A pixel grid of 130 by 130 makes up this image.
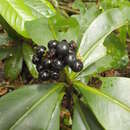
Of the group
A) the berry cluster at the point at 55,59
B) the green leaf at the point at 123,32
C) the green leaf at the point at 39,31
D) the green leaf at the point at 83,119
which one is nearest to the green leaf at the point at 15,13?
the green leaf at the point at 39,31

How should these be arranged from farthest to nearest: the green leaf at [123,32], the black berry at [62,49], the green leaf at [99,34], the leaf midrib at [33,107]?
1. the green leaf at [123,32]
2. the green leaf at [99,34]
3. the leaf midrib at [33,107]
4. the black berry at [62,49]

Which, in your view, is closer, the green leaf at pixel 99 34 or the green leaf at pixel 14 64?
the green leaf at pixel 99 34

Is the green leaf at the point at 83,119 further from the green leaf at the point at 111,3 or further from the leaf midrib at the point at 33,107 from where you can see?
the green leaf at the point at 111,3

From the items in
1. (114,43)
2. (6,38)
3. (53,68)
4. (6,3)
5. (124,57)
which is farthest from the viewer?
(6,38)

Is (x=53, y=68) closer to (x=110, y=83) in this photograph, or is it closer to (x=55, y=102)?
(x=55, y=102)

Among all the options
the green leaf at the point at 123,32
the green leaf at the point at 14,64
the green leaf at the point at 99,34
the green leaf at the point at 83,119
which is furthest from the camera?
the green leaf at the point at 14,64

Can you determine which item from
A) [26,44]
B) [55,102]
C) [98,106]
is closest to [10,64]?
[26,44]

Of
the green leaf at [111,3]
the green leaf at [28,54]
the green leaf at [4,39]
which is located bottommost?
the green leaf at [28,54]
